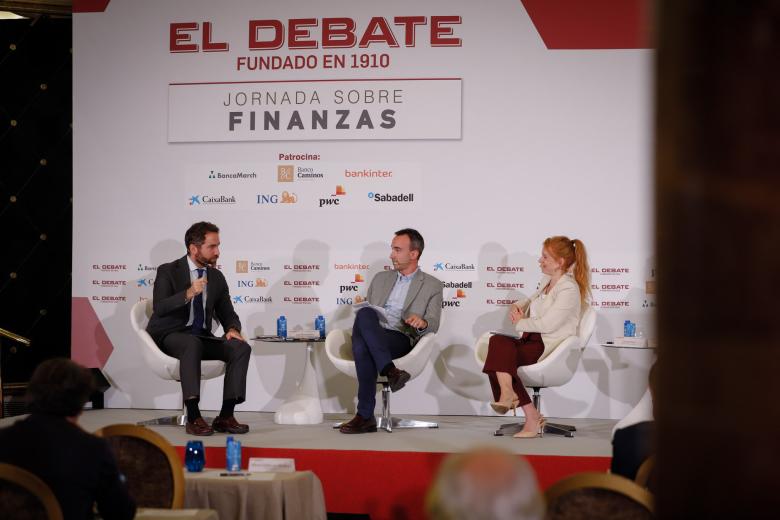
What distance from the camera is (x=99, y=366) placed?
6.57 meters

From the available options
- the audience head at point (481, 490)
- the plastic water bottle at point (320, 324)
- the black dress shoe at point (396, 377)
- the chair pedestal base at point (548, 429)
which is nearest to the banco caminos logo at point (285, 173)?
the plastic water bottle at point (320, 324)

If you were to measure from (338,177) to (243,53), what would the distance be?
3.81 ft

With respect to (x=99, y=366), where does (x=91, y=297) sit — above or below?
above

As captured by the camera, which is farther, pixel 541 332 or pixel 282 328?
pixel 282 328

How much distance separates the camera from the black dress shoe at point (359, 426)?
519 cm

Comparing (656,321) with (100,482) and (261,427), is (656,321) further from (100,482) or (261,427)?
(261,427)

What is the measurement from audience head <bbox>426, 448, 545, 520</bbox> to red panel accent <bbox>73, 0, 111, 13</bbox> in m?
6.61

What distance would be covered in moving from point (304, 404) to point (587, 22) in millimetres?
3238

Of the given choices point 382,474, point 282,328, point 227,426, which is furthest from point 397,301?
point 382,474

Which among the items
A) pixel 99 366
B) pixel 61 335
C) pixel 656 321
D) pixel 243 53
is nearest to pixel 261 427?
pixel 99 366

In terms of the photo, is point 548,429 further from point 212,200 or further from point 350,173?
point 212,200

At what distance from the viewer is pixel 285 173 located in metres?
6.46

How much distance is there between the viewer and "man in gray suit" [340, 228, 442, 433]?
5.22m

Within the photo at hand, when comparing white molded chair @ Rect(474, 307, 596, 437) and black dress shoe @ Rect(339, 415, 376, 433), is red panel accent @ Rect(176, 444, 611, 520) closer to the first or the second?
black dress shoe @ Rect(339, 415, 376, 433)
